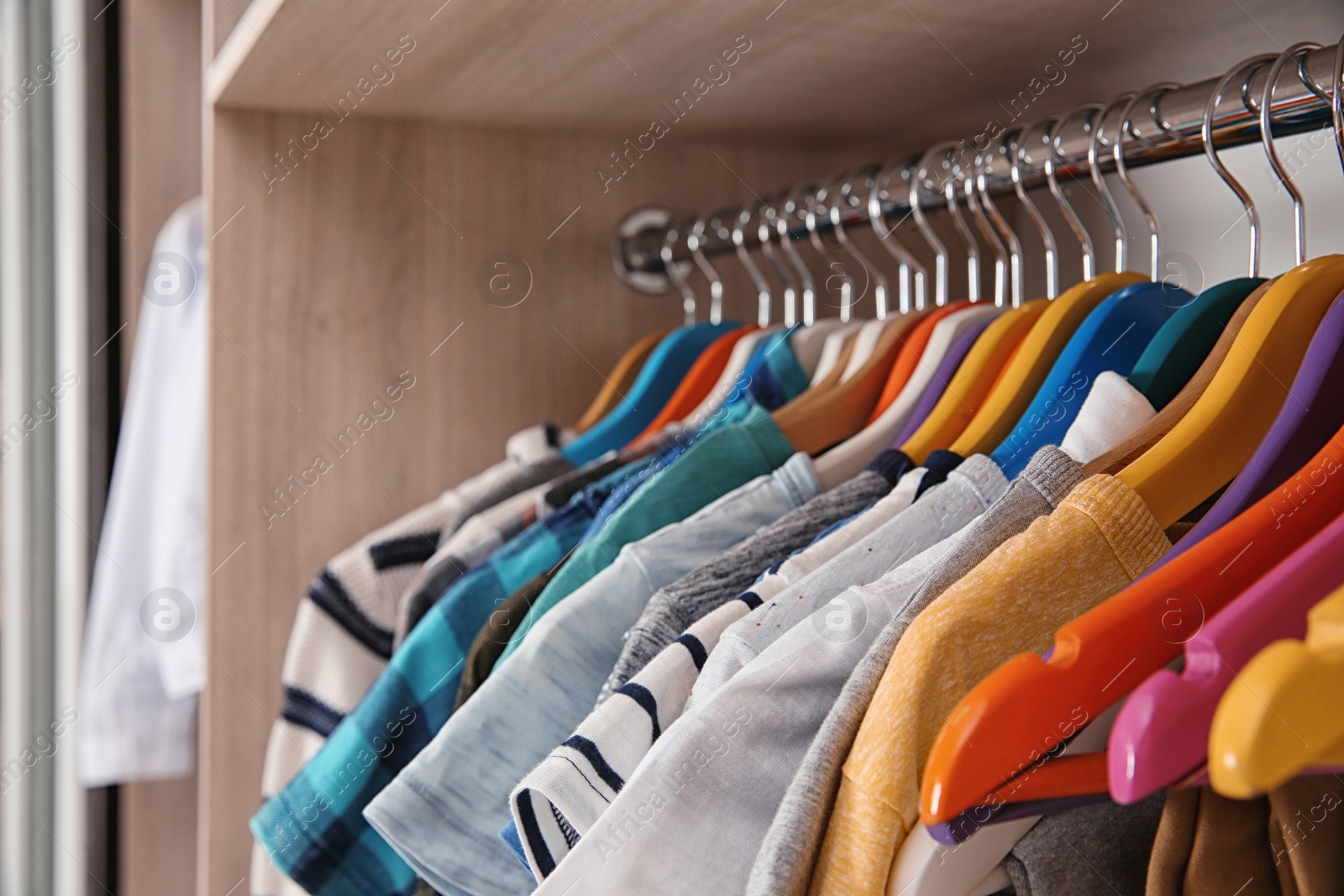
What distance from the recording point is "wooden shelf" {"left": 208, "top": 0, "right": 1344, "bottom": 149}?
25.3 inches

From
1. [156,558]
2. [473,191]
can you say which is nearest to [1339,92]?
[473,191]

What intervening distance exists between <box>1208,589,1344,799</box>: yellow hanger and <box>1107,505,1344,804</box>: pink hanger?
18 millimetres

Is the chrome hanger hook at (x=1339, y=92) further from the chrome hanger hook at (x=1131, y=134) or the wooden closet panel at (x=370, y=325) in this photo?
the wooden closet panel at (x=370, y=325)

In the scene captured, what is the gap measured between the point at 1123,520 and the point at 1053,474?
39 mm

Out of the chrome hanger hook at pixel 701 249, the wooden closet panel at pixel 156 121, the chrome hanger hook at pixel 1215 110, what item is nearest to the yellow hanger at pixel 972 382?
the chrome hanger hook at pixel 1215 110

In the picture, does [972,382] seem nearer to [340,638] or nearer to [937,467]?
[937,467]

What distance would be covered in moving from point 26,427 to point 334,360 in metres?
0.91

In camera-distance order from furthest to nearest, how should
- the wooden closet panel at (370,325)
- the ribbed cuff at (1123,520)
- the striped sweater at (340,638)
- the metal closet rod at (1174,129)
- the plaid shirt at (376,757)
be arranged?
the wooden closet panel at (370,325), the striped sweater at (340,638), the plaid shirt at (376,757), the metal closet rod at (1174,129), the ribbed cuff at (1123,520)

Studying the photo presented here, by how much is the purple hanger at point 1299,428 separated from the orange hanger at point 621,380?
555mm

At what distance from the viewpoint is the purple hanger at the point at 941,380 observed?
64 cm

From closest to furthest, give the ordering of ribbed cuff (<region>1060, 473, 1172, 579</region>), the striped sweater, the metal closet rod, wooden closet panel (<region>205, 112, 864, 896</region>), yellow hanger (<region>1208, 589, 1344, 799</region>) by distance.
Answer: yellow hanger (<region>1208, 589, 1344, 799</region>) → ribbed cuff (<region>1060, 473, 1172, 579</region>) → the metal closet rod → the striped sweater → wooden closet panel (<region>205, 112, 864, 896</region>)

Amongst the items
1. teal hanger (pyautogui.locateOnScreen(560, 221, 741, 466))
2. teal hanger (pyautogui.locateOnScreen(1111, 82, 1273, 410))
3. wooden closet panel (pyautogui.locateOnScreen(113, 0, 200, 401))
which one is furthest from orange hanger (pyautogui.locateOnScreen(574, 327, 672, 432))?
wooden closet panel (pyautogui.locateOnScreen(113, 0, 200, 401))

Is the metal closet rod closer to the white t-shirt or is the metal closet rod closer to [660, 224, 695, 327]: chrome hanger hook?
[660, 224, 695, 327]: chrome hanger hook

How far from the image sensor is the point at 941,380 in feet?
2.13
